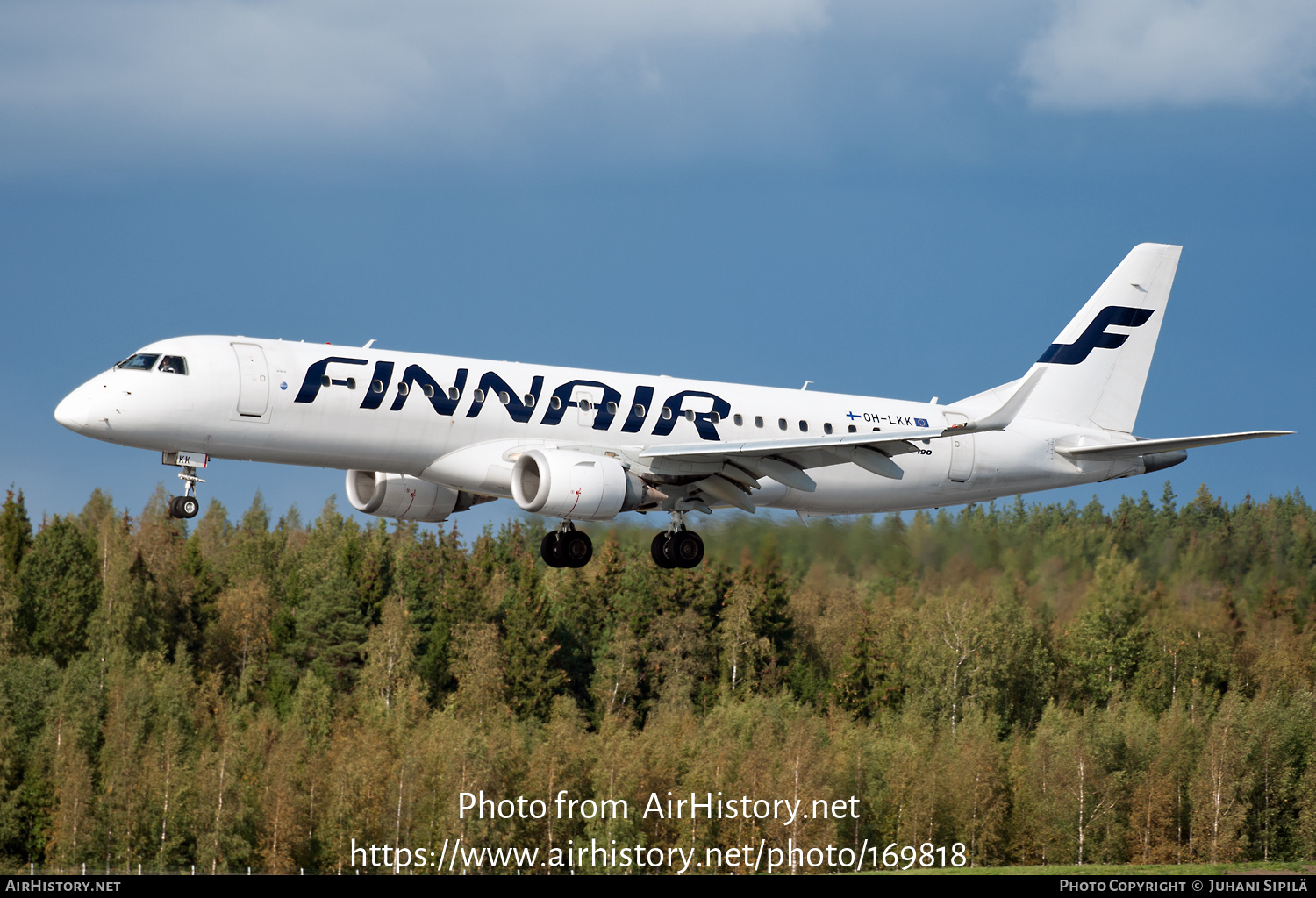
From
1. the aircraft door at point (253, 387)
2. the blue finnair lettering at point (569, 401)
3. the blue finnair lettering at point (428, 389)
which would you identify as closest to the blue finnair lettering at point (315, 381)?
the aircraft door at point (253, 387)

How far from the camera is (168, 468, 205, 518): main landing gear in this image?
97.9ft

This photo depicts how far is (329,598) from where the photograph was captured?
101 meters

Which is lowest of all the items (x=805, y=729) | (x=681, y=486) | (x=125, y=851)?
(x=125, y=851)

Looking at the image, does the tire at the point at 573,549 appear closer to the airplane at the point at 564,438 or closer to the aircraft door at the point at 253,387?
the airplane at the point at 564,438

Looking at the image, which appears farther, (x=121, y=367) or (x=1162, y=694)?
(x=1162, y=694)

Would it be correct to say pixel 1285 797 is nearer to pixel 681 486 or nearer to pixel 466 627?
pixel 466 627

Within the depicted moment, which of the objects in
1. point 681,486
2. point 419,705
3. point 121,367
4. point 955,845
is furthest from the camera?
point 419,705

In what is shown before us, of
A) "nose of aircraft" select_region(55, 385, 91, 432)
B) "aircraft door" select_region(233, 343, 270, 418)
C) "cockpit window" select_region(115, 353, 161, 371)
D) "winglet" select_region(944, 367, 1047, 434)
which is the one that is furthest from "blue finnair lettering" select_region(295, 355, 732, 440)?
"winglet" select_region(944, 367, 1047, 434)

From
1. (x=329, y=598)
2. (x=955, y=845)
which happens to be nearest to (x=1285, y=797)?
(x=955, y=845)

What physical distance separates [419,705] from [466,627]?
10107mm

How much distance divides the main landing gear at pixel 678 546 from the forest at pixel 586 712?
23627mm

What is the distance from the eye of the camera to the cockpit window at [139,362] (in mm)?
30094

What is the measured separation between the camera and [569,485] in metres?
31.0

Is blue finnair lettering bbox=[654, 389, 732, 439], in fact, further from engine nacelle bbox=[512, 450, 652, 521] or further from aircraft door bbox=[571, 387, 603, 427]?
engine nacelle bbox=[512, 450, 652, 521]
